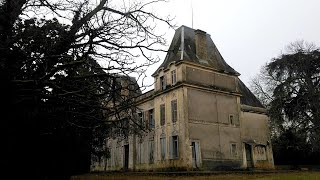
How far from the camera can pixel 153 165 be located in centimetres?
2730

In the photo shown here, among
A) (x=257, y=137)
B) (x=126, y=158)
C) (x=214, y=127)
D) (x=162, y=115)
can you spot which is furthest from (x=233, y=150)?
(x=126, y=158)

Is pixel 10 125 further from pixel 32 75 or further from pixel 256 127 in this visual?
pixel 256 127

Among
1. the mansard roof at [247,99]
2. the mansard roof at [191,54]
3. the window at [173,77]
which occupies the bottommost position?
the mansard roof at [247,99]

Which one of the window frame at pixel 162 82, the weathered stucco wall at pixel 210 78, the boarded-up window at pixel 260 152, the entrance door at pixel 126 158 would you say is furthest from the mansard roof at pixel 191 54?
the entrance door at pixel 126 158

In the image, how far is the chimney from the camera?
2777cm

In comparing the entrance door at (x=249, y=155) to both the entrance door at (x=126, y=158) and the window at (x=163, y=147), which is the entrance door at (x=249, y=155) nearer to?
the window at (x=163, y=147)

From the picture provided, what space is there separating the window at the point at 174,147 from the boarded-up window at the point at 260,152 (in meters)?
8.08

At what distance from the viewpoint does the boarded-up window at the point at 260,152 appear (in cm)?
2897

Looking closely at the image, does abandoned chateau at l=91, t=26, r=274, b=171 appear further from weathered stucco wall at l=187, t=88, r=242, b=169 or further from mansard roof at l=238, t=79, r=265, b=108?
mansard roof at l=238, t=79, r=265, b=108

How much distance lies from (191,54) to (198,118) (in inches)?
211

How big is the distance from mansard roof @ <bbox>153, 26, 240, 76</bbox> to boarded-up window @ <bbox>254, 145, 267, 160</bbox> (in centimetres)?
680

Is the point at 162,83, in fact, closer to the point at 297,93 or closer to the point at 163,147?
the point at 163,147

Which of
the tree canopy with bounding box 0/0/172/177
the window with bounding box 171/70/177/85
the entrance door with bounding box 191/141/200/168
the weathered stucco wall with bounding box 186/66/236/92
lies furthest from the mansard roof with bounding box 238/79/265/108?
the tree canopy with bounding box 0/0/172/177

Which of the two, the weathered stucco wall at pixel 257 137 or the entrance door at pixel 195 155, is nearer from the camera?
the entrance door at pixel 195 155
